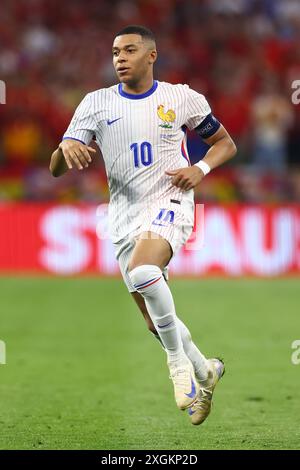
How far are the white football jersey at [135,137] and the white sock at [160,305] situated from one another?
47 cm

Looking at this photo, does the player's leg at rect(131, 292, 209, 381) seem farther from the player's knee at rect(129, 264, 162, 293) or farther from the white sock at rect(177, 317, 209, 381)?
the player's knee at rect(129, 264, 162, 293)

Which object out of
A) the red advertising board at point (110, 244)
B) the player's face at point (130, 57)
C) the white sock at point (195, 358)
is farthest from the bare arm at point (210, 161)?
the red advertising board at point (110, 244)

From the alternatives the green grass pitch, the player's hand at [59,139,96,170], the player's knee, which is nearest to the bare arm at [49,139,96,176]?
the player's hand at [59,139,96,170]

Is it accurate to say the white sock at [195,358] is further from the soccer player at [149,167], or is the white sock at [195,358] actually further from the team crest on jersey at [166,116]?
the team crest on jersey at [166,116]

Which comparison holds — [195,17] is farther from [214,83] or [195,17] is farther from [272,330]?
[272,330]

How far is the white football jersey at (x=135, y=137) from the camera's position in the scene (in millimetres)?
6426

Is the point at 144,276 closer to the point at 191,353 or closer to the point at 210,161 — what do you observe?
the point at 191,353

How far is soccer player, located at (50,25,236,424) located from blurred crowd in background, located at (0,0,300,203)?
35.3ft

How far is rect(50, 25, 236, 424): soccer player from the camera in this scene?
626 cm

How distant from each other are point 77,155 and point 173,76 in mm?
14344

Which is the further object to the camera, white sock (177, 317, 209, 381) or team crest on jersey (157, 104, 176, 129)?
white sock (177, 317, 209, 381)

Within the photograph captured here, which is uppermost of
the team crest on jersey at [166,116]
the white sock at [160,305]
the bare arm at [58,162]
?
the team crest on jersey at [166,116]

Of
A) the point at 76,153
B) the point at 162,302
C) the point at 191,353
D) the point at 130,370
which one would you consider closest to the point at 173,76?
the point at 130,370

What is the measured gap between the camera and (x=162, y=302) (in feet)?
20.3
